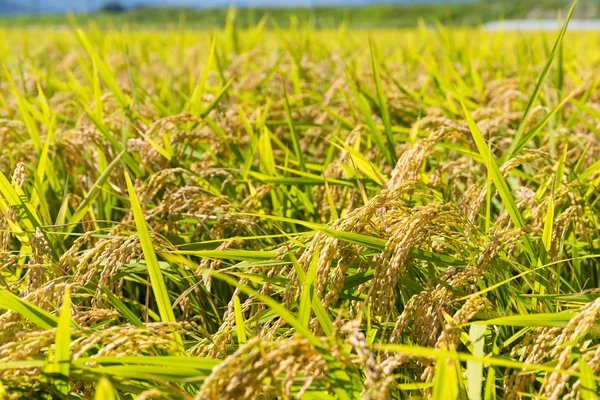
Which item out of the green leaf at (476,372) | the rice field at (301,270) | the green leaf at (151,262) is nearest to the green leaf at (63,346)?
the rice field at (301,270)

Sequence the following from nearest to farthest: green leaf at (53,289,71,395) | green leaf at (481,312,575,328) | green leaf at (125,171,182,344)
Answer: green leaf at (53,289,71,395) < green leaf at (481,312,575,328) < green leaf at (125,171,182,344)

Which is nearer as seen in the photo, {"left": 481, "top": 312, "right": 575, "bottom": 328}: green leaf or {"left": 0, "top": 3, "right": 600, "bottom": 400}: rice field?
{"left": 0, "top": 3, "right": 600, "bottom": 400}: rice field

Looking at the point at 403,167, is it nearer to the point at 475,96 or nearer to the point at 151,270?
the point at 151,270

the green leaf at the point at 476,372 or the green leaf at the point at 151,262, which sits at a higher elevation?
the green leaf at the point at 151,262

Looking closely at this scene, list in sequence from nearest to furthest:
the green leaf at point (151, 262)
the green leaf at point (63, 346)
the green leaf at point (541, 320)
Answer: the green leaf at point (63, 346)
the green leaf at point (541, 320)
the green leaf at point (151, 262)

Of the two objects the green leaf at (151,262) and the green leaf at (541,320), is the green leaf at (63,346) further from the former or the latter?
the green leaf at (541,320)

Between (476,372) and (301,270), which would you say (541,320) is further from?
(301,270)

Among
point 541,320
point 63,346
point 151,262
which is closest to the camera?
point 63,346

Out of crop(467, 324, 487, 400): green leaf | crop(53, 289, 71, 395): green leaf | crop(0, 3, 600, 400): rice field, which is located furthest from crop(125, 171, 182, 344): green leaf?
crop(467, 324, 487, 400): green leaf

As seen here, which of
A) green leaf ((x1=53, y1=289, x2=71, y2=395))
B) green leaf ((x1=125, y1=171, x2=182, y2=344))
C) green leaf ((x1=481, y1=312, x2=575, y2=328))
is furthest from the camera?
green leaf ((x1=125, y1=171, x2=182, y2=344))

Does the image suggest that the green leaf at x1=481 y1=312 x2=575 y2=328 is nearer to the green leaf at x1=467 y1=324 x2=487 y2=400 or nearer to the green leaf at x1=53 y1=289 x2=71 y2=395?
the green leaf at x1=467 y1=324 x2=487 y2=400

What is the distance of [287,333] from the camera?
3.88ft

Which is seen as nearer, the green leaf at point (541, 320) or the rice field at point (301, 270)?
the rice field at point (301, 270)

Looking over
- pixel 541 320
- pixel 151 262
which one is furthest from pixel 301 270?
pixel 541 320
